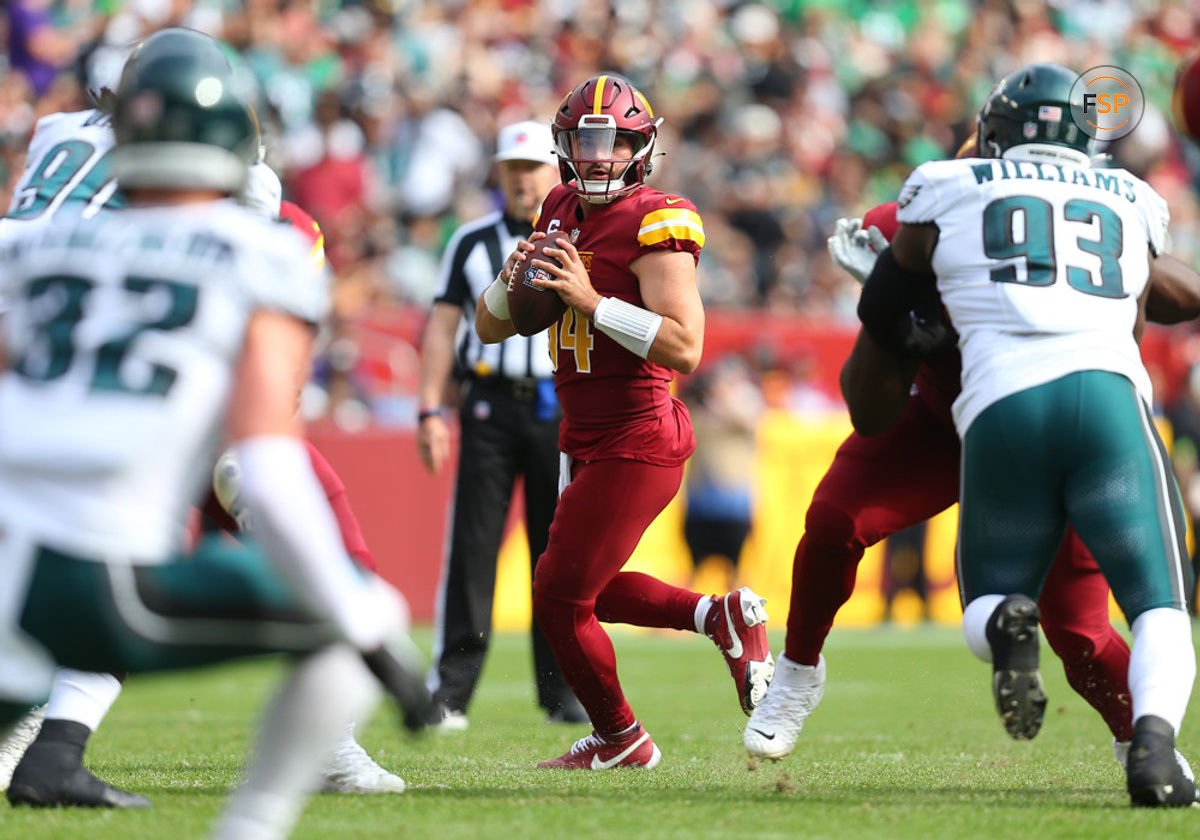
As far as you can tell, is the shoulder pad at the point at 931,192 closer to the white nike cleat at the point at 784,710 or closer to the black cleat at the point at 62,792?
the white nike cleat at the point at 784,710

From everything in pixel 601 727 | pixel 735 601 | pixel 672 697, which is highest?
pixel 735 601

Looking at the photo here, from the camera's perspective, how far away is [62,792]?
160 inches

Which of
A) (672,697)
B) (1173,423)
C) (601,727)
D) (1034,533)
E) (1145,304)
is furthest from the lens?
(1173,423)

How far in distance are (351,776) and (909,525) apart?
170cm

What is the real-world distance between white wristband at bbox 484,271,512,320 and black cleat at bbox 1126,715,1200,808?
6.96ft

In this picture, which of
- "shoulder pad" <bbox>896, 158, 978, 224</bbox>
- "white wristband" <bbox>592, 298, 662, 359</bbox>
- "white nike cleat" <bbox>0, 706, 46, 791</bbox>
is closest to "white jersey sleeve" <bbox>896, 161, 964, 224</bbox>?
"shoulder pad" <bbox>896, 158, 978, 224</bbox>

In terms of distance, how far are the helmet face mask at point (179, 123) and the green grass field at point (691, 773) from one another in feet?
2.82

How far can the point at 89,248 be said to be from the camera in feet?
9.11

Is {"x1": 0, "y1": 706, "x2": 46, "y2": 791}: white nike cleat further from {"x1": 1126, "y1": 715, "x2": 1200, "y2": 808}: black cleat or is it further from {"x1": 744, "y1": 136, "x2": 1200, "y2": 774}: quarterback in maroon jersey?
{"x1": 1126, "y1": 715, "x2": 1200, "y2": 808}: black cleat

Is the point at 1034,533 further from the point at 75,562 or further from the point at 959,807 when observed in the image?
the point at 75,562

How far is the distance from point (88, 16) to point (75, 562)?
1175 cm

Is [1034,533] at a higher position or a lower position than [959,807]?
higher

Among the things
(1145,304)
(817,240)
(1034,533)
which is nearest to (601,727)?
(1034,533)

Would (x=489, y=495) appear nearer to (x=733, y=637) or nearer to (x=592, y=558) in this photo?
(x=733, y=637)
